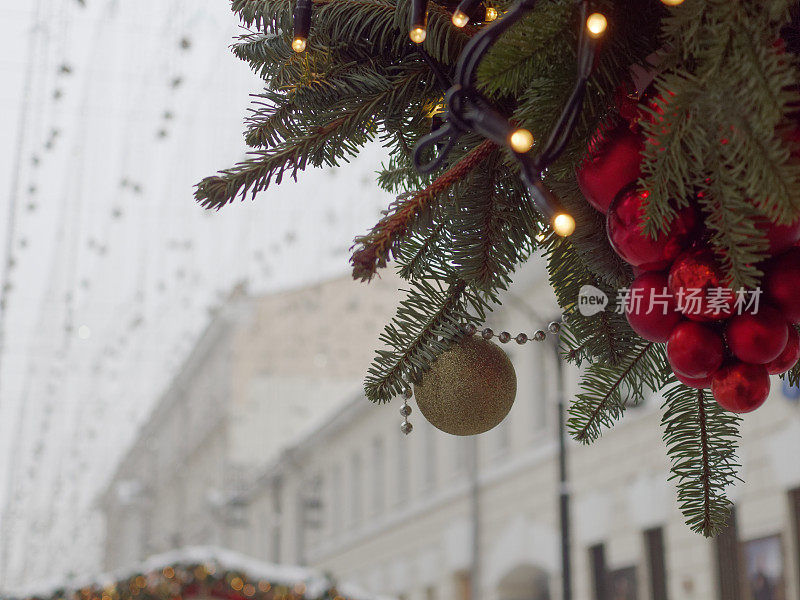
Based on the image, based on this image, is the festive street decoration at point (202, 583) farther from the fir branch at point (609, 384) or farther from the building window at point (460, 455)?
the building window at point (460, 455)

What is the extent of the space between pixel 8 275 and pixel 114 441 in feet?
53.7

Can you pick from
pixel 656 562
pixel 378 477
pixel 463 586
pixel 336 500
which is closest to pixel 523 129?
pixel 656 562

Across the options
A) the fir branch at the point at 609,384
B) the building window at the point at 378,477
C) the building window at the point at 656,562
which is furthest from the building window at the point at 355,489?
the fir branch at the point at 609,384

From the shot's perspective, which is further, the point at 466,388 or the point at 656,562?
the point at 656,562

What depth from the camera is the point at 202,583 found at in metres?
7.66

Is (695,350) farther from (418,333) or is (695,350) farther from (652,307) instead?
(418,333)

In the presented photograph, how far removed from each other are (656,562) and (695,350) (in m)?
11.5

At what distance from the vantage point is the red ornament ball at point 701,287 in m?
0.99

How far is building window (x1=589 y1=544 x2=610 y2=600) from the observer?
512 inches

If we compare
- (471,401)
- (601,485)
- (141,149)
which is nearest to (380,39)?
(471,401)

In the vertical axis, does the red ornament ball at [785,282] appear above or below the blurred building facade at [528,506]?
below

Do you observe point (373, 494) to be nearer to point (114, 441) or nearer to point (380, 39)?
point (114, 441)

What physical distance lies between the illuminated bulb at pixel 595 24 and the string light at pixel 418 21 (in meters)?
0.20

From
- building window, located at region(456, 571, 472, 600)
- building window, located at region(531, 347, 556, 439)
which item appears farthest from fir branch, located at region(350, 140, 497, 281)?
building window, located at region(456, 571, 472, 600)
